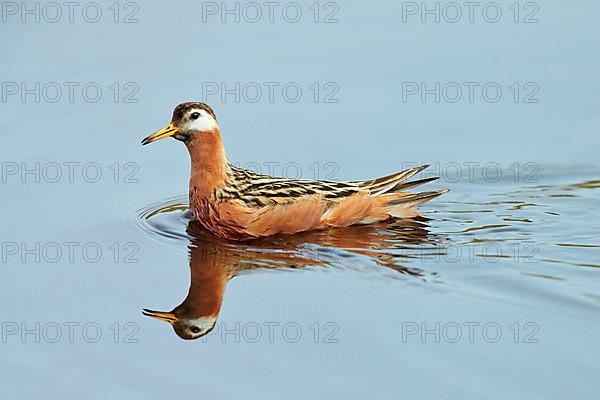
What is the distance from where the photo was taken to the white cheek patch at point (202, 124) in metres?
13.2

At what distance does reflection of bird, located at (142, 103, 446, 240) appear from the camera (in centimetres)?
1298

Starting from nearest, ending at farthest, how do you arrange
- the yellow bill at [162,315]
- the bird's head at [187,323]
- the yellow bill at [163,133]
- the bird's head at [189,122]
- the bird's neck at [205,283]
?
the bird's head at [187,323] < the yellow bill at [162,315] < the bird's neck at [205,283] < the yellow bill at [163,133] < the bird's head at [189,122]

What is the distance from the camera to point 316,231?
43.2 ft

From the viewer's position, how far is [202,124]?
13242 mm

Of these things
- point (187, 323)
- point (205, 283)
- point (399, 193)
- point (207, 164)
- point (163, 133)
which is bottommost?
point (187, 323)

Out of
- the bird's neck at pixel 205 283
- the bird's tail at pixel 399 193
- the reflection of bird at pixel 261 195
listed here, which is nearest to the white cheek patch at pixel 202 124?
the reflection of bird at pixel 261 195

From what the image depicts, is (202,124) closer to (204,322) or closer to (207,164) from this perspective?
(207,164)

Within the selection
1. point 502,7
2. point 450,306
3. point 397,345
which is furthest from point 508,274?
point 502,7

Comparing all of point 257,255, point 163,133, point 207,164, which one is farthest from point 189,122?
point 257,255

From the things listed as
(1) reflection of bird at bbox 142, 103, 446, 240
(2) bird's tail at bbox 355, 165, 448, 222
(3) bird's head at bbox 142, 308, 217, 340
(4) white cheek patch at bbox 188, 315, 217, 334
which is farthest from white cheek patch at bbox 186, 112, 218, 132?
(4) white cheek patch at bbox 188, 315, 217, 334

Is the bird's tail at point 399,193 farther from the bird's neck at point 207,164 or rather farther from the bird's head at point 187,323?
the bird's head at point 187,323

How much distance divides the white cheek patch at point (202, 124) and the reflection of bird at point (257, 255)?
1041 millimetres

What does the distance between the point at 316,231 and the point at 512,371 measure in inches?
172

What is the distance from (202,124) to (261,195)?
3.27ft
